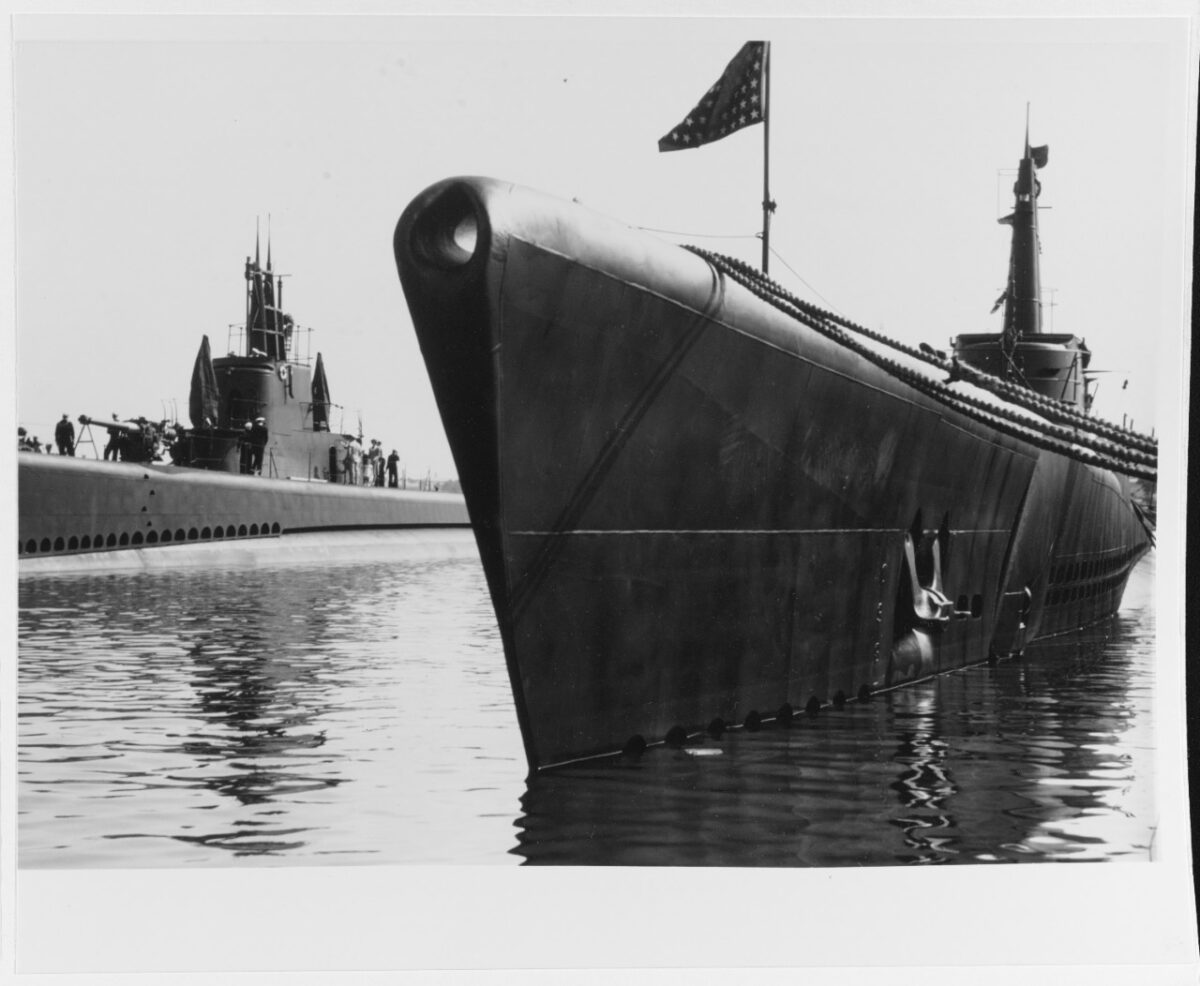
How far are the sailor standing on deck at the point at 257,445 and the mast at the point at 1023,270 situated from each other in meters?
19.4

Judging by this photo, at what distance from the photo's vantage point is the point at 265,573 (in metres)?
24.0

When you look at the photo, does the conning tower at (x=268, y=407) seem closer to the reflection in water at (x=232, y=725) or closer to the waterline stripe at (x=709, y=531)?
the reflection in water at (x=232, y=725)

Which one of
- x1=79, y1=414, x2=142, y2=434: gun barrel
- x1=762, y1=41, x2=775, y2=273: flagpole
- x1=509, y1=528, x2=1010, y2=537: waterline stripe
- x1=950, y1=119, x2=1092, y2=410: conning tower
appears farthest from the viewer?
x1=79, y1=414, x2=142, y2=434: gun barrel

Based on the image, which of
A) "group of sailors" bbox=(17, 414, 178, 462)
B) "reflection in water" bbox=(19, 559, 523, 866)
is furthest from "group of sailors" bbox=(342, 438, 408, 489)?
"reflection in water" bbox=(19, 559, 523, 866)

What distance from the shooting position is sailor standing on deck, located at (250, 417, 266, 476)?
98.5 feet

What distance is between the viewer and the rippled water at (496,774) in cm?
652

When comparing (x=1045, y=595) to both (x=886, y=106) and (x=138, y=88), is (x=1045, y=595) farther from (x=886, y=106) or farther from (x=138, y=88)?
(x=138, y=88)

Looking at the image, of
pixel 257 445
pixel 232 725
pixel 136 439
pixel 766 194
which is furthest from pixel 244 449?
pixel 766 194

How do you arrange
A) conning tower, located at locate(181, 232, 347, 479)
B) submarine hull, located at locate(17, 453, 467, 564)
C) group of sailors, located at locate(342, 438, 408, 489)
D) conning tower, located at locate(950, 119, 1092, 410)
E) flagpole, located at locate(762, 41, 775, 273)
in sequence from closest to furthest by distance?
flagpole, located at locate(762, 41, 775, 273), conning tower, located at locate(950, 119, 1092, 410), submarine hull, located at locate(17, 453, 467, 564), conning tower, located at locate(181, 232, 347, 479), group of sailors, located at locate(342, 438, 408, 489)

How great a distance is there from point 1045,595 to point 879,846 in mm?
7863

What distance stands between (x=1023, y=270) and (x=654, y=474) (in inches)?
316

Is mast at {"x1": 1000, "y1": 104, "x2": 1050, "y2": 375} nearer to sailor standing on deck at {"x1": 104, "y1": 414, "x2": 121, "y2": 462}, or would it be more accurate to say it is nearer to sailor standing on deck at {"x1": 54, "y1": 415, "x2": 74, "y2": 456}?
sailor standing on deck at {"x1": 54, "y1": 415, "x2": 74, "y2": 456}

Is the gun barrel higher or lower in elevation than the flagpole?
lower

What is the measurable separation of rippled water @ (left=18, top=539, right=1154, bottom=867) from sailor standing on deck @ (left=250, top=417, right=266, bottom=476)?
1784cm
